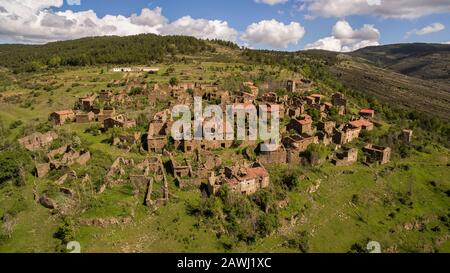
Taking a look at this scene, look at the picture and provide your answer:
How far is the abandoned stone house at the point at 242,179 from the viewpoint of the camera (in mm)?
34000

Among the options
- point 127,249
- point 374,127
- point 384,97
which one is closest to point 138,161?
point 127,249

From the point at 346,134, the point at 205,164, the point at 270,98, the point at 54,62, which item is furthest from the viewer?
the point at 54,62

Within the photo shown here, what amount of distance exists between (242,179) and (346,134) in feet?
76.0

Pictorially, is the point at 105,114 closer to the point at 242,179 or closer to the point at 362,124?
the point at 242,179

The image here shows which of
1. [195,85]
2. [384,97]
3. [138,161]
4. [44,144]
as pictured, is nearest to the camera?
→ [138,161]

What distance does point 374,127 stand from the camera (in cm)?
5884

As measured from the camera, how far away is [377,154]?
1893 inches

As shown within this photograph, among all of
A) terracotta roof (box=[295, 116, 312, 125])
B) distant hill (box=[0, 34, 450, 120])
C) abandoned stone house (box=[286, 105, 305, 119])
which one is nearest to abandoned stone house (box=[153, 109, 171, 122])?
terracotta roof (box=[295, 116, 312, 125])

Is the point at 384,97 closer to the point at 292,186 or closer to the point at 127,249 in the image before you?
the point at 292,186

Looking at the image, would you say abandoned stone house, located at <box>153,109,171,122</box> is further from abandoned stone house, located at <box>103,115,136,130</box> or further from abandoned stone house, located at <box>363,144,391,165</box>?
abandoned stone house, located at <box>363,144,391,165</box>

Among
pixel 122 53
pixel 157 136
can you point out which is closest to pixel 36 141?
pixel 157 136

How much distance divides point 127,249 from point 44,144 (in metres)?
23.4

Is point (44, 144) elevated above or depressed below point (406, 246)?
above

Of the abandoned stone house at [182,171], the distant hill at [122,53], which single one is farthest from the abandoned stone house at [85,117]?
the distant hill at [122,53]
